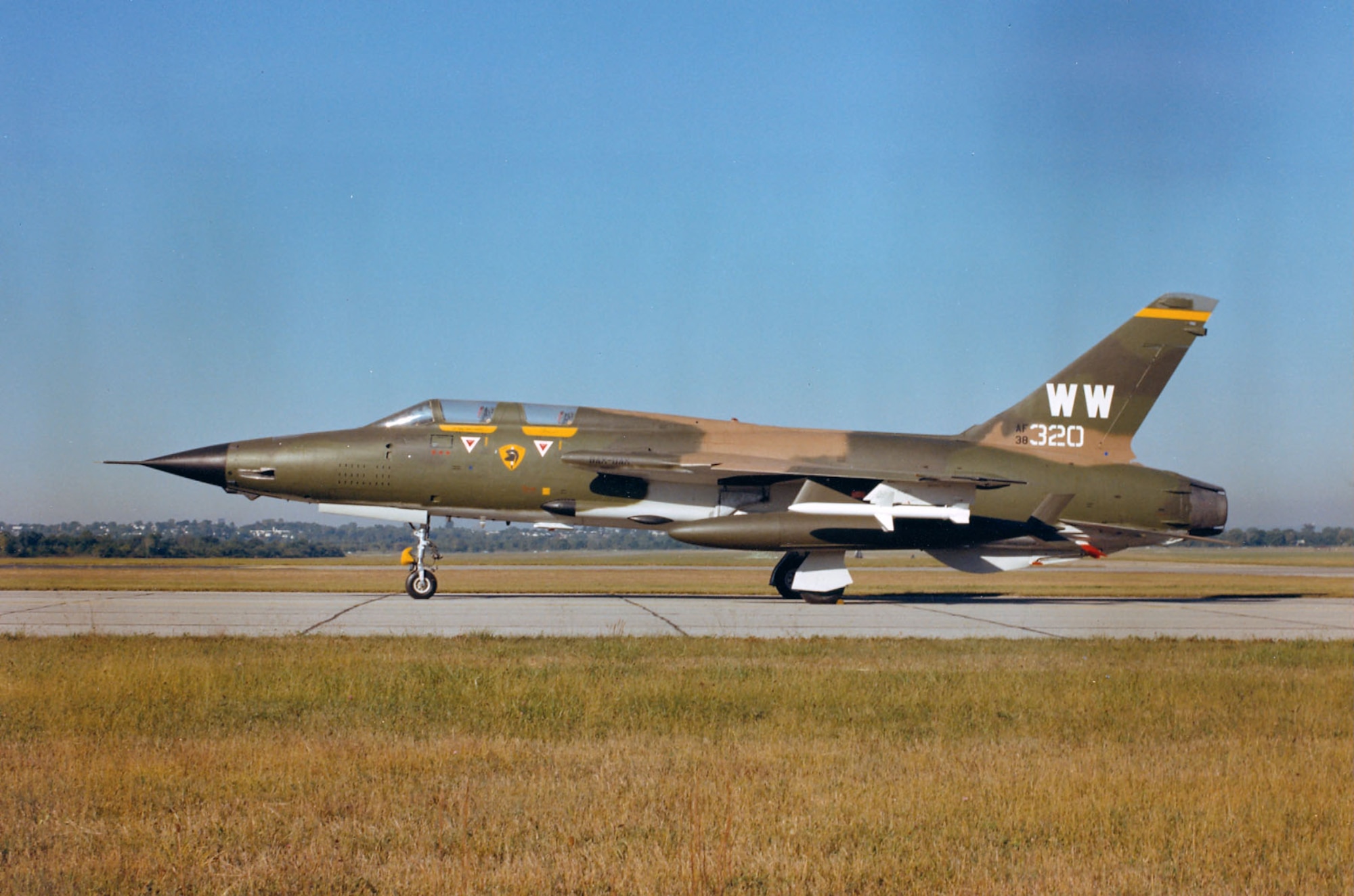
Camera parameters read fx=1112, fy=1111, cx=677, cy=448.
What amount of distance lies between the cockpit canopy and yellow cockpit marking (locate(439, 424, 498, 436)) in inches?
3.1

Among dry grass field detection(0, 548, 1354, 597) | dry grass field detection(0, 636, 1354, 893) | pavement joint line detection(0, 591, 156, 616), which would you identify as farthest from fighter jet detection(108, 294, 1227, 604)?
dry grass field detection(0, 636, 1354, 893)

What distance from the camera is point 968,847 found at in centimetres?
540

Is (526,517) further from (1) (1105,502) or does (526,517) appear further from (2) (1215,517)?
(2) (1215,517)

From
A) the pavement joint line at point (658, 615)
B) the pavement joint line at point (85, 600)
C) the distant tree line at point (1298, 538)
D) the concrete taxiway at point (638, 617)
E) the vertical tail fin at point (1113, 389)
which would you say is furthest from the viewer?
the distant tree line at point (1298, 538)

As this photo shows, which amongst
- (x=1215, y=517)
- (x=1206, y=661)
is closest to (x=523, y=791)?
(x=1206, y=661)

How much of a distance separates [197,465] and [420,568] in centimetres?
408

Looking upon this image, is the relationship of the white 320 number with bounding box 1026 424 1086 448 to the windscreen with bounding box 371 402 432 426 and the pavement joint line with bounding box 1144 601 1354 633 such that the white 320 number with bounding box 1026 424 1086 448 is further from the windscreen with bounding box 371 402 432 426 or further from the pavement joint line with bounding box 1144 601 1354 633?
the windscreen with bounding box 371 402 432 426

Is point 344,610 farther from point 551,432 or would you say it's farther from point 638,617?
point 551,432

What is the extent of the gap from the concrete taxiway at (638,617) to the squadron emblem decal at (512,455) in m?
2.37

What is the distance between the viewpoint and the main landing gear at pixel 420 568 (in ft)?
61.5

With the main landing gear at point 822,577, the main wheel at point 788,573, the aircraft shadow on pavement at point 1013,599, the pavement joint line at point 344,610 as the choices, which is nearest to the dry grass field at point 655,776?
the pavement joint line at point 344,610

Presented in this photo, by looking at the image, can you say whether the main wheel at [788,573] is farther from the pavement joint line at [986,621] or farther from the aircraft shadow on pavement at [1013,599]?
the pavement joint line at [986,621]

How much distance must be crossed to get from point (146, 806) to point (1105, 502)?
17874 mm

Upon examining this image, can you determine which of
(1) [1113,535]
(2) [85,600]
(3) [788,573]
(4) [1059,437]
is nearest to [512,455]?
(3) [788,573]
